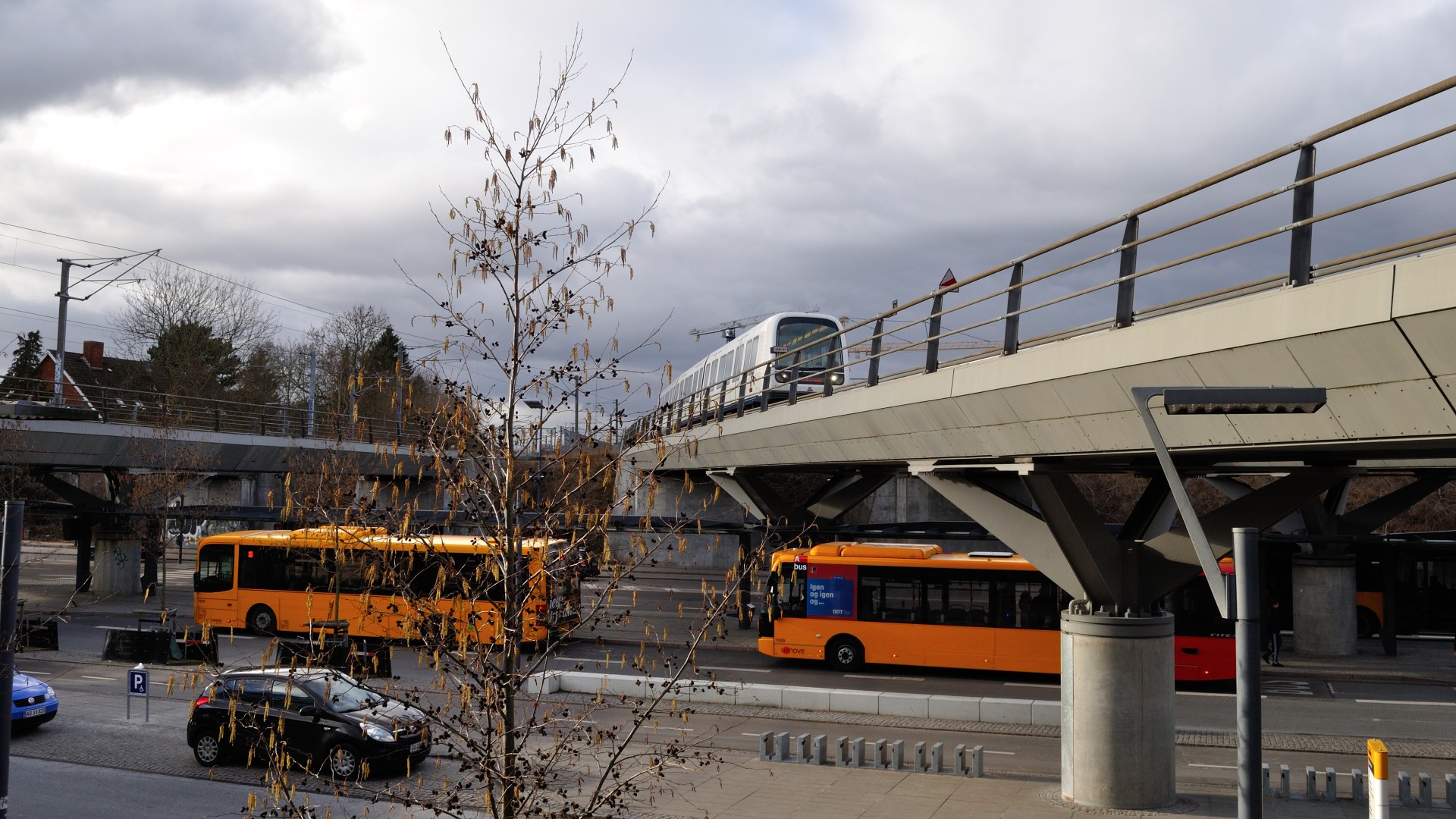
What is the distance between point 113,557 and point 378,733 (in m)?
29.4

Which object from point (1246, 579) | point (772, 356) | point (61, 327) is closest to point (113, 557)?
point (61, 327)

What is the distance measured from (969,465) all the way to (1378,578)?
22717mm

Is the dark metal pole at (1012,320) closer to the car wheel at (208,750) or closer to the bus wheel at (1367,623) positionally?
the car wheel at (208,750)

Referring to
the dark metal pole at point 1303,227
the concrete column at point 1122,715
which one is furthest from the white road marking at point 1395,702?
the dark metal pole at point 1303,227

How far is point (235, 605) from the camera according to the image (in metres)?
30.2

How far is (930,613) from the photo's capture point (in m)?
25.9

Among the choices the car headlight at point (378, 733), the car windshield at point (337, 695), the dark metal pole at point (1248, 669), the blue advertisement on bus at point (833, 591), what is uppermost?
the dark metal pole at point (1248, 669)

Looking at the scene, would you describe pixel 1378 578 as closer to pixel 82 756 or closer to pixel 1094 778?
pixel 1094 778

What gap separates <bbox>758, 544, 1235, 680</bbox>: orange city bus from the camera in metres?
24.6

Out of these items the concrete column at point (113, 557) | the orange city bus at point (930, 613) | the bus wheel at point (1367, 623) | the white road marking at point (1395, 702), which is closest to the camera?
the white road marking at point (1395, 702)

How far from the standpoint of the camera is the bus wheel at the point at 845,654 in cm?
2664

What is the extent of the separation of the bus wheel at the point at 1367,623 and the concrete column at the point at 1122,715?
22.6 m

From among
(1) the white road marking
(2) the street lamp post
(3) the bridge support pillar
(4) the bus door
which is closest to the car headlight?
(2) the street lamp post

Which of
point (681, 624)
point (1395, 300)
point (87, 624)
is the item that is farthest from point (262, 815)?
point (87, 624)
